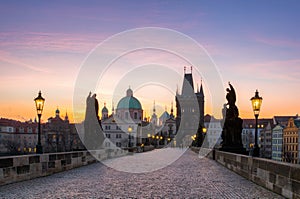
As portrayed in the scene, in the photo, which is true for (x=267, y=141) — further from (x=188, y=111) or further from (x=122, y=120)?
(x=122, y=120)

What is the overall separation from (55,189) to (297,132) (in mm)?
99904

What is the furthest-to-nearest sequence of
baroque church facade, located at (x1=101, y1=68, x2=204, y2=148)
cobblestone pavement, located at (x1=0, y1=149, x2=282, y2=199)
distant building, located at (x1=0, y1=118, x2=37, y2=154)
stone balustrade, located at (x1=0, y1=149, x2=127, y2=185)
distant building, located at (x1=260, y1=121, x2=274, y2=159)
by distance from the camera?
baroque church facade, located at (x1=101, y1=68, x2=204, y2=148) < distant building, located at (x1=260, y1=121, x2=274, y2=159) < distant building, located at (x1=0, y1=118, x2=37, y2=154) < stone balustrade, located at (x1=0, y1=149, x2=127, y2=185) < cobblestone pavement, located at (x1=0, y1=149, x2=282, y2=199)

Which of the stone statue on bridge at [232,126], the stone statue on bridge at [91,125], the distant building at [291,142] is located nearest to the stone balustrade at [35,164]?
the stone statue on bridge at [91,125]

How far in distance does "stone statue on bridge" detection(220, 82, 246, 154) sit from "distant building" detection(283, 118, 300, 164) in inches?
3215

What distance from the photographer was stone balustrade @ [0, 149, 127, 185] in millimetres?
12125

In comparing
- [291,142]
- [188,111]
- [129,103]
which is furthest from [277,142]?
[129,103]

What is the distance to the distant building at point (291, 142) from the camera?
10144cm

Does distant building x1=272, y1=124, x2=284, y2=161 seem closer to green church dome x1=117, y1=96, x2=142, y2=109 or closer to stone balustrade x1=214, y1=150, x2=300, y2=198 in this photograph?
green church dome x1=117, y1=96, x2=142, y2=109

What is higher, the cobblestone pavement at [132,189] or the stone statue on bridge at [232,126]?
the stone statue on bridge at [232,126]

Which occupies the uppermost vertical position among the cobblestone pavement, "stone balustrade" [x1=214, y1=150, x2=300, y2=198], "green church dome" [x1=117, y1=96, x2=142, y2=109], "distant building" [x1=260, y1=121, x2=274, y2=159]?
"green church dome" [x1=117, y1=96, x2=142, y2=109]

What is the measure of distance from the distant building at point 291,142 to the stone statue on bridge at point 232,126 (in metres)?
81.7

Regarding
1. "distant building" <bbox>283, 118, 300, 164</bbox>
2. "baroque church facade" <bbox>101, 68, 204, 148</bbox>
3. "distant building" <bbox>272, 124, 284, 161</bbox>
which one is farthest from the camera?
"baroque church facade" <bbox>101, 68, 204, 148</bbox>

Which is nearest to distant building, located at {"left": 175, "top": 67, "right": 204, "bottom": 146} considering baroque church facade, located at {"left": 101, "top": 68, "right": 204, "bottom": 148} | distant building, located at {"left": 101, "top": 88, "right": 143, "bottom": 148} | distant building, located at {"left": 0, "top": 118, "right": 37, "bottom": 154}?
baroque church facade, located at {"left": 101, "top": 68, "right": 204, "bottom": 148}

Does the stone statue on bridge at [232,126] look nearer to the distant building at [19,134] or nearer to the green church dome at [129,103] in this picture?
the distant building at [19,134]
